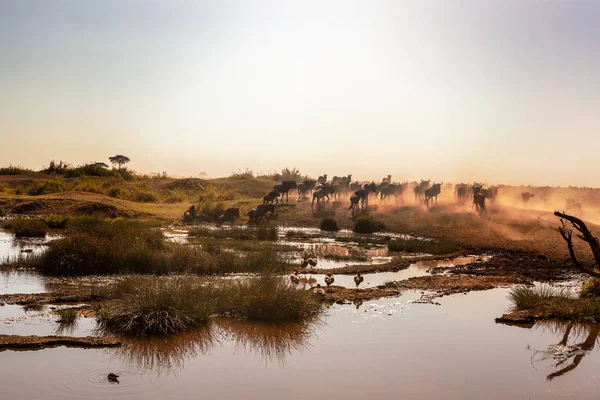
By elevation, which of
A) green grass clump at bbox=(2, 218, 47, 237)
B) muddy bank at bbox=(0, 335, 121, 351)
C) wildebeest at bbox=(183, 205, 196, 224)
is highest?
wildebeest at bbox=(183, 205, 196, 224)

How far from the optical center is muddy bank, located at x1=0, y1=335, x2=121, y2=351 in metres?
9.12

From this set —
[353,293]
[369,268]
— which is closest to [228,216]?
[369,268]

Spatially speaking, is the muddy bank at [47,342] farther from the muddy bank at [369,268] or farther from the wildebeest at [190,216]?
the wildebeest at [190,216]

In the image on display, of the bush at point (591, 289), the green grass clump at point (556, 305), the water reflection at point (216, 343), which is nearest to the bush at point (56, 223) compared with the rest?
the water reflection at point (216, 343)

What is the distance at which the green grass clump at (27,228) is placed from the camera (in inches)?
917

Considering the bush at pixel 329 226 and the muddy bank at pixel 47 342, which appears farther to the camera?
the bush at pixel 329 226

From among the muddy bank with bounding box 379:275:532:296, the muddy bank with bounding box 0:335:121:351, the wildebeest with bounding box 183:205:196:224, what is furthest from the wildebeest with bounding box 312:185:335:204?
the muddy bank with bounding box 0:335:121:351

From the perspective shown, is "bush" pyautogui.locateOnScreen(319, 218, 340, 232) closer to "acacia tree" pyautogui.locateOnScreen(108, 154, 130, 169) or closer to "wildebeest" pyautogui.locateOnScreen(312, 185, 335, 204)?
"wildebeest" pyautogui.locateOnScreen(312, 185, 335, 204)

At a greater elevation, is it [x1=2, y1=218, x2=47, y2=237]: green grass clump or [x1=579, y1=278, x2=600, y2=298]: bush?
[x1=2, y1=218, x2=47, y2=237]: green grass clump

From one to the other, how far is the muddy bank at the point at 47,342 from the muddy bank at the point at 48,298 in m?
2.61

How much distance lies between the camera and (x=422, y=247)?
2220 centimetres

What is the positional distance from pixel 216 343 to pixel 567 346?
587 cm

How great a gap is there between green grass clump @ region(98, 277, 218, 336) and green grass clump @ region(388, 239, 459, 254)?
474 inches

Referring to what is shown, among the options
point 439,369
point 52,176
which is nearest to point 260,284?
point 439,369
